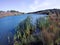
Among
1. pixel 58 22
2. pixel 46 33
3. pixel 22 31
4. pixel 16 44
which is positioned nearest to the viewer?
pixel 46 33

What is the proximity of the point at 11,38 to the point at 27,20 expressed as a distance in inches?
58.5

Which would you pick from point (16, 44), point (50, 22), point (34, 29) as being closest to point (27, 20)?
point (34, 29)

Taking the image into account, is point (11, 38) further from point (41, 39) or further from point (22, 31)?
point (41, 39)

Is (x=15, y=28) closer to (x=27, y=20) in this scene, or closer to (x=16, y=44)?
(x=27, y=20)

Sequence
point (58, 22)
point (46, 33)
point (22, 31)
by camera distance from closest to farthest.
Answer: point (46, 33) < point (58, 22) < point (22, 31)

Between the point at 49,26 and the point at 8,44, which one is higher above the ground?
the point at 49,26

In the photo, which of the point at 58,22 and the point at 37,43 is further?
the point at 58,22

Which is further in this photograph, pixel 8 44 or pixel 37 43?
pixel 8 44

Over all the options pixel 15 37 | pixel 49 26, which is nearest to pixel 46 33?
pixel 49 26

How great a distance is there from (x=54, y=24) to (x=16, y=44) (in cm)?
227

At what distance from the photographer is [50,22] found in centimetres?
971

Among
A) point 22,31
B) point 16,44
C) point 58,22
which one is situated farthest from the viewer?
point 22,31

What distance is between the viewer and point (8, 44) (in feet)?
34.1

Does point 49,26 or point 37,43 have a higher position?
point 49,26
